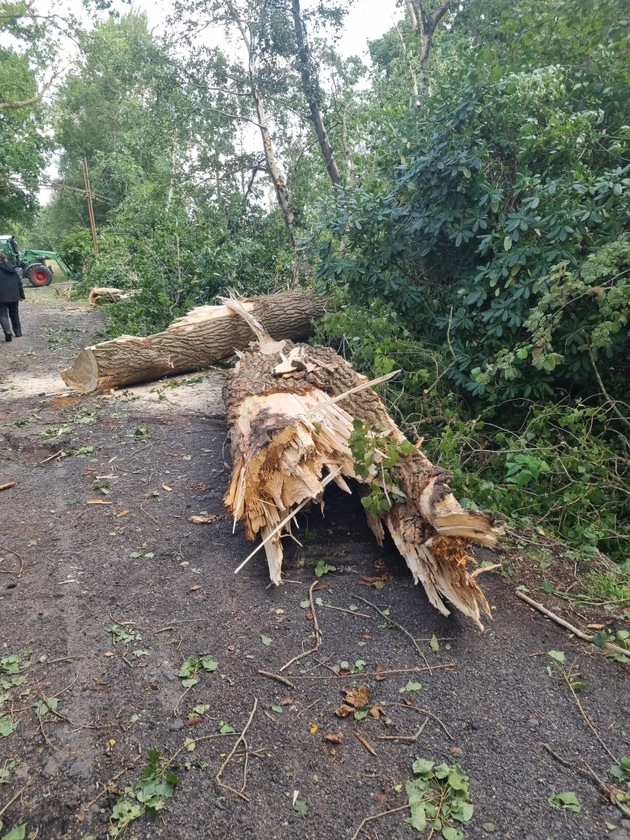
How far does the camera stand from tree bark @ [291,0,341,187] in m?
11.1

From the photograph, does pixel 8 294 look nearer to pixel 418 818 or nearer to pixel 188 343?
pixel 188 343

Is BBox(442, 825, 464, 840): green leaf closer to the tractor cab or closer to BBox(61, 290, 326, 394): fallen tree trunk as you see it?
BBox(61, 290, 326, 394): fallen tree trunk

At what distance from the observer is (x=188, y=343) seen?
7547mm

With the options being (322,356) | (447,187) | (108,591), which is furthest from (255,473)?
(447,187)

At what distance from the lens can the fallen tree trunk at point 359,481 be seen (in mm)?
2824

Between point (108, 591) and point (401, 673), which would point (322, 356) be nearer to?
point (108, 591)

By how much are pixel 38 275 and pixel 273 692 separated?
70.1ft

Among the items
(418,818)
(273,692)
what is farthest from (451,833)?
(273,692)

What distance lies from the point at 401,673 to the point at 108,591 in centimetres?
162

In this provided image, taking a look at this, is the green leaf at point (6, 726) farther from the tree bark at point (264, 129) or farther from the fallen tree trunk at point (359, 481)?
the tree bark at point (264, 129)

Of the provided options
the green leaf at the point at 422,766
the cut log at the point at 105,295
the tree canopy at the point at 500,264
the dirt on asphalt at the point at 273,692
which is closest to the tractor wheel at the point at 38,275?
the cut log at the point at 105,295

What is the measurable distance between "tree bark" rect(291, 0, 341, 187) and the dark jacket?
6.11m

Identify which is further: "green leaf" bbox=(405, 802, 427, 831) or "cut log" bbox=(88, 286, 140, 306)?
"cut log" bbox=(88, 286, 140, 306)

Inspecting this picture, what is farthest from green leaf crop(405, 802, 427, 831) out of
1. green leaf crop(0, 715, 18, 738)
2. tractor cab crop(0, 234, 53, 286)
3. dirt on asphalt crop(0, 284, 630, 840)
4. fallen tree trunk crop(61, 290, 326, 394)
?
tractor cab crop(0, 234, 53, 286)
